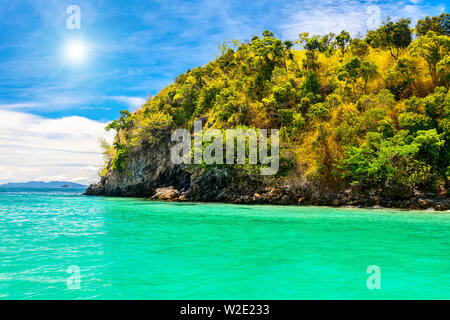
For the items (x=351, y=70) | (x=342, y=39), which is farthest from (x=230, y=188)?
(x=342, y=39)

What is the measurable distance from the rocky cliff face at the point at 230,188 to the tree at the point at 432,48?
977 cm

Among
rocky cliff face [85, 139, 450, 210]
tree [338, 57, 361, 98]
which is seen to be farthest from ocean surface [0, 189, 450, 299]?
tree [338, 57, 361, 98]

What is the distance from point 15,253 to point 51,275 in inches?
103

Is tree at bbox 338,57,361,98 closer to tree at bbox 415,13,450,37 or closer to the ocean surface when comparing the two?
→ tree at bbox 415,13,450,37

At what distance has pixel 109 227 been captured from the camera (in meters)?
12.0

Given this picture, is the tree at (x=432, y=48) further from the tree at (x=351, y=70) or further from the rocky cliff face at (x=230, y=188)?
the rocky cliff face at (x=230, y=188)

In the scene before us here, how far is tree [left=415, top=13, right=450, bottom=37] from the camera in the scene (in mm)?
25441

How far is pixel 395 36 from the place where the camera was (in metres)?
26.4

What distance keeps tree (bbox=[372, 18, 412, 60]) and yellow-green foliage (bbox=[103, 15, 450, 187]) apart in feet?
0.27

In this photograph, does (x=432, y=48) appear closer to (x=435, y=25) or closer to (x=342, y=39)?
(x=435, y=25)

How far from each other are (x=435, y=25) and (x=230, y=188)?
22.3 metres

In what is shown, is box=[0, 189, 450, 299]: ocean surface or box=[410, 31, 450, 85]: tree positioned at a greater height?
box=[410, 31, 450, 85]: tree
